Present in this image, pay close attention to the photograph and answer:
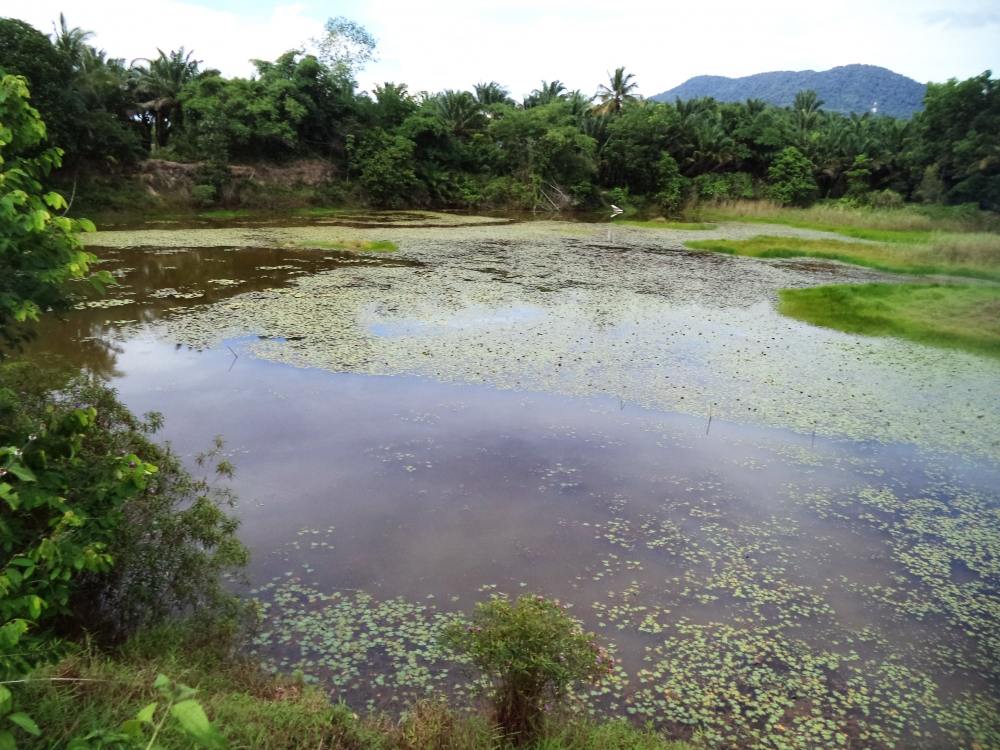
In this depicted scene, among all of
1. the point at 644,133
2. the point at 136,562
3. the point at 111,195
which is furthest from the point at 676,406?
the point at 644,133

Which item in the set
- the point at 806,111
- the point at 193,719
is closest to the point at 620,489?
the point at 193,719

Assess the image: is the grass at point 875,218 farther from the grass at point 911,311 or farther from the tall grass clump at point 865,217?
the grass at point 911,311

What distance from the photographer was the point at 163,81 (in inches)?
888

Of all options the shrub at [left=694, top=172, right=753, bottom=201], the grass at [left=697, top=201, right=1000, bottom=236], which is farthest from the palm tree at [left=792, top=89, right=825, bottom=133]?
the grass at [left=697, top=201, right=1000, bottom=236]

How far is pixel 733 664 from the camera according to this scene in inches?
133

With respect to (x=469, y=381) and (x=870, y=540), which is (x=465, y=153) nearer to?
(x=469, y=381)

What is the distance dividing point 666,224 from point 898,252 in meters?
9.07

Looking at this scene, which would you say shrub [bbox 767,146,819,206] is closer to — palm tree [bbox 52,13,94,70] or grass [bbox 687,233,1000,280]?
grass [bbox 687,233,1000,280]

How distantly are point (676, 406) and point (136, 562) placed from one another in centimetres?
514

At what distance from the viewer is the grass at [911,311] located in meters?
10.4

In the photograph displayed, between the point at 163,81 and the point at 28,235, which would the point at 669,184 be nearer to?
the point at 163,81

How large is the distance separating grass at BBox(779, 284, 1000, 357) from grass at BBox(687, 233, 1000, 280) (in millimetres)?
2363

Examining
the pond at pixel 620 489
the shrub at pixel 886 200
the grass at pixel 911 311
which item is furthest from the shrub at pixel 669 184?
the pond at pixel 620 489

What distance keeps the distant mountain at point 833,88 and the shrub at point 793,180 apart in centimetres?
7906
